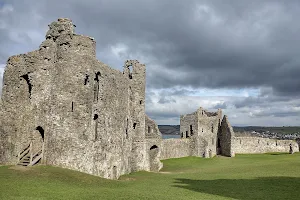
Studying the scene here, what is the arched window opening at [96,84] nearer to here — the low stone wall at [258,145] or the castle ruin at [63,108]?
the castle ruin at [63,108]

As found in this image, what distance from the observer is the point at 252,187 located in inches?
876

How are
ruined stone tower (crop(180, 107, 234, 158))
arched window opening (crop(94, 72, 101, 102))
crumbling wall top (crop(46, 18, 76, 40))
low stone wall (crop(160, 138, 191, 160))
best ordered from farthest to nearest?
ruined stone tower (crop(180, 107, 234, 158)) → low stone wall (crop(160, 138, 191, 160)) → arched window opening (crop(94, 72, 101, 102)) → crumbling wall top (crop(46, 18, 76, 40))

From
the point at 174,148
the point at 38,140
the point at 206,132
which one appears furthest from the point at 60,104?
the point at 206,132

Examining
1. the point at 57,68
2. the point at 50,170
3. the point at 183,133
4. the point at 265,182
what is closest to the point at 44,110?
the point at 57,68

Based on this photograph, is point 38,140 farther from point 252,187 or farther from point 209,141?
point 209,141

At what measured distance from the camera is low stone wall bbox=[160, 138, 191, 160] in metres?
48.4

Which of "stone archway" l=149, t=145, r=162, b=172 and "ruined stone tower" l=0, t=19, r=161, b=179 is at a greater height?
"ruined stone tower" l=0, t=19, r=161, b=179

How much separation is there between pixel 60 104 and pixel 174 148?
1179 inches

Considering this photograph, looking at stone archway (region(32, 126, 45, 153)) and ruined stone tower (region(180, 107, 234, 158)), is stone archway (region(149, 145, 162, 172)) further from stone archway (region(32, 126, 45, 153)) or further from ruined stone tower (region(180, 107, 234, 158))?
stone archway (region(32, 126, 45, 153))

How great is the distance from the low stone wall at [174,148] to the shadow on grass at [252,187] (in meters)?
22.3

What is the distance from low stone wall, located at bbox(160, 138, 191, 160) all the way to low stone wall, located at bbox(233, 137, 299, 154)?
15.7m

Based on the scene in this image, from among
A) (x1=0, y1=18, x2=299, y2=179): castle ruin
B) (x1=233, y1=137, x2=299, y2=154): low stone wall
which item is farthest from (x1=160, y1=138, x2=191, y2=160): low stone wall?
(x1=0, y1=18, x2=299, y2=179): castle ruin

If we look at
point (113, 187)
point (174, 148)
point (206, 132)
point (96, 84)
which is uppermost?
point (96, 84)

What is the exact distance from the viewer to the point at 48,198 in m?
15.1
